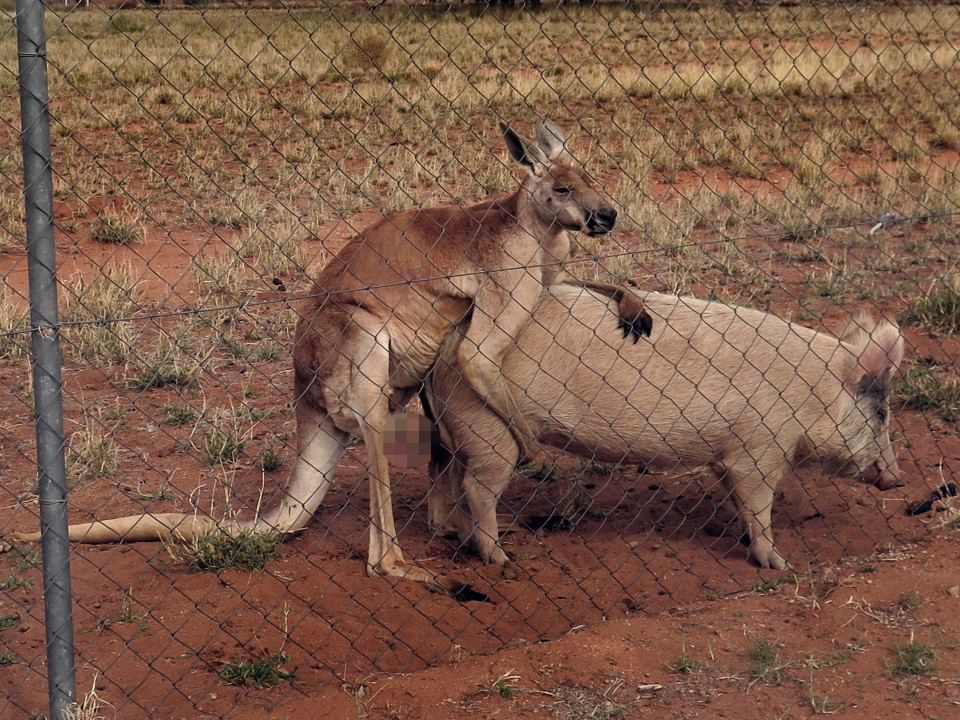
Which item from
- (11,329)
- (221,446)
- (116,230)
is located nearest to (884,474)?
(221,446)

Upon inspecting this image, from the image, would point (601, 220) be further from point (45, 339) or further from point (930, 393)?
point (930, 393)

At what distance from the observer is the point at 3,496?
5195 millimetres

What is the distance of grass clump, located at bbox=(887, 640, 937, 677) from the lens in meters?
3.75

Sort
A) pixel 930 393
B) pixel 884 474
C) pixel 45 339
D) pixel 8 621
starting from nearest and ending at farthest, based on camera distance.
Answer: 1. pixel 45 339
2. pixel 8 621
3. pixel 884 474
4. pixel 930 393

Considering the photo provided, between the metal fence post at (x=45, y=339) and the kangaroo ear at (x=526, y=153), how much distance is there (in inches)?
80.0

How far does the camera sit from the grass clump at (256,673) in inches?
149

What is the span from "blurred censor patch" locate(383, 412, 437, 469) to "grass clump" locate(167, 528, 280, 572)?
2.13ft

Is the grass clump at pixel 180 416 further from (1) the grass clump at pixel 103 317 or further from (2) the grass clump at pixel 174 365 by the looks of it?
(1) the grass clump at pixel 103 317

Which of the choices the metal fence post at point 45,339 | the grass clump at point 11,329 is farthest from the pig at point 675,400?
the grass clump at point 11,329

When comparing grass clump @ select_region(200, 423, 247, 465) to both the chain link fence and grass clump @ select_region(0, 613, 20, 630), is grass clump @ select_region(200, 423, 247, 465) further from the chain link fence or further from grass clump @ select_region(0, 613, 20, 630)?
grass clump @ select_region(0, 613, 20, 630)

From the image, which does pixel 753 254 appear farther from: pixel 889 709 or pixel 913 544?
pixel 889 709

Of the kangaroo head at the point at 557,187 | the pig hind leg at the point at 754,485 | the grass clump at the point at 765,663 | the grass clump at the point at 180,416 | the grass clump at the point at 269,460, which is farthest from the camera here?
the grass clump at the point at 180,416

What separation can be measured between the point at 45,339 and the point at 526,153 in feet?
7.60

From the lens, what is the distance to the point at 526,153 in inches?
184
